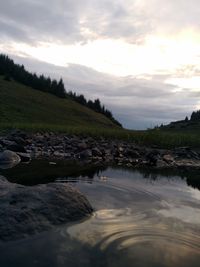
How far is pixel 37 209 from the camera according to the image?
281 inches

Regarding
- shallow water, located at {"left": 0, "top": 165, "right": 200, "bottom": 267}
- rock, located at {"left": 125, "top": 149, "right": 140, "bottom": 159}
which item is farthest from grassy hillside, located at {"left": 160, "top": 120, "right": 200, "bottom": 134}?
shallow water, located at {"left": 0, "top": 165, "right": 200, "bottom": 267}

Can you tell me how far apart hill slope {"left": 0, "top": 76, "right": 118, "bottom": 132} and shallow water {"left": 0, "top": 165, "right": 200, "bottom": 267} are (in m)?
55.2

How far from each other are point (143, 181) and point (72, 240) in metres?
7.20

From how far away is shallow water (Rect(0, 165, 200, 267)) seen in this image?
564 centimetres

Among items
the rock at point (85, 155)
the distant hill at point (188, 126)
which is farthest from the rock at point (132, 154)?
the distant hill at point (188, 126)

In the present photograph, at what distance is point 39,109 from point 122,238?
82.5 meters

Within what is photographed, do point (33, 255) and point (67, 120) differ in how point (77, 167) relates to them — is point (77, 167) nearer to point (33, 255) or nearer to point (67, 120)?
point (33, 255)

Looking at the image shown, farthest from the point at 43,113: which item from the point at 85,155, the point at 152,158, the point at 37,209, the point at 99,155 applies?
the point at 37,209

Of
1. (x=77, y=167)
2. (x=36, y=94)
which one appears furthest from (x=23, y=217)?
(x=36, y=94)

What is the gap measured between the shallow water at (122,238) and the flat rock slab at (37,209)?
0.66 ft

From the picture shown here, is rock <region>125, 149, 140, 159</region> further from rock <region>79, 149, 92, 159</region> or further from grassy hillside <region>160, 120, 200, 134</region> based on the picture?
grassy hillside <region>160, 120, 200, 134</region>

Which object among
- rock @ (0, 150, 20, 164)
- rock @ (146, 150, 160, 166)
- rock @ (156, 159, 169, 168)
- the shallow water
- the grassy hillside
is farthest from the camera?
the grassy hillside

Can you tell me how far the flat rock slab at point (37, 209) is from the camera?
6.54 metres

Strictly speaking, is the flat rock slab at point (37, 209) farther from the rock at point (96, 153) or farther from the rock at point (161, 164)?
the rock at point (96, 153)
